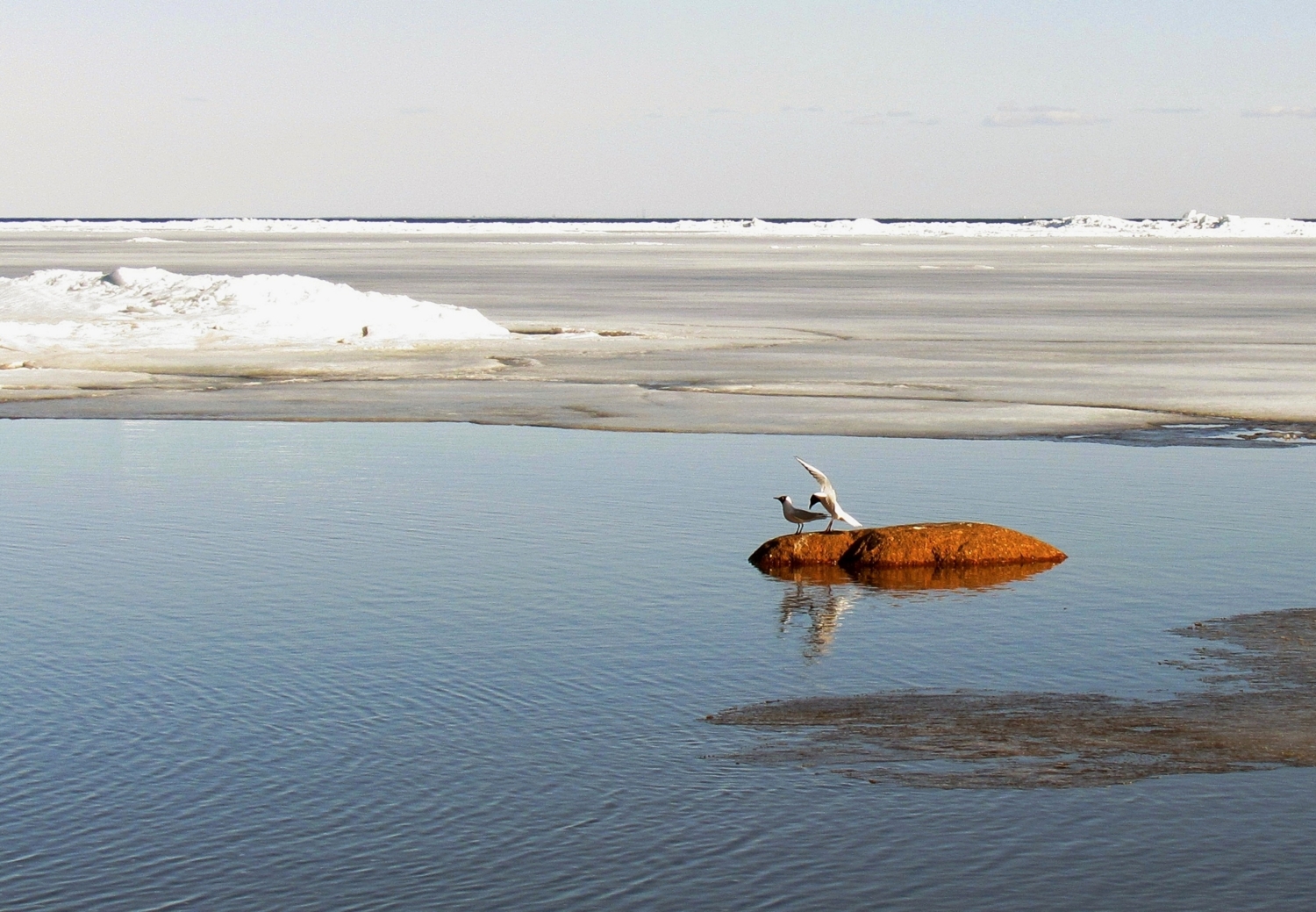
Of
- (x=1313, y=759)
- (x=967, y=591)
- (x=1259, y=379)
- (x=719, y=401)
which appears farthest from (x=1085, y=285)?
(x=1313, y=759)

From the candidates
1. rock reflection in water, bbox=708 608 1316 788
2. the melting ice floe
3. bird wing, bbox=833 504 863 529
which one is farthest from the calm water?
the melting ice floe

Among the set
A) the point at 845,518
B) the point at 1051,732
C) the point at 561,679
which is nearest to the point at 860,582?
the point at 845,518

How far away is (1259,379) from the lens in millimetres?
24969

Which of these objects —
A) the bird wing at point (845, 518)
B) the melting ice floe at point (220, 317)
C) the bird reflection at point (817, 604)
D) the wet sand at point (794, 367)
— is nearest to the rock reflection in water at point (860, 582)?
the bird reflection at point (817, 604)

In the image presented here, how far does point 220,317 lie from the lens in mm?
33438

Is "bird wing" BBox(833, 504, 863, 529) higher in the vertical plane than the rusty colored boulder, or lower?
higher

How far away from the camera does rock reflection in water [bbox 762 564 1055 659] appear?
10984mm

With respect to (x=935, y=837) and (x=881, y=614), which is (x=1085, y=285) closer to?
(x=881, y=614)

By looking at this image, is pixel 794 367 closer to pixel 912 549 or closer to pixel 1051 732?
pixel 912 549

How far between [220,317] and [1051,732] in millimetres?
27395

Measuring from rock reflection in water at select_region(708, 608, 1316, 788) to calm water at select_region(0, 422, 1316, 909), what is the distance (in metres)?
0.19

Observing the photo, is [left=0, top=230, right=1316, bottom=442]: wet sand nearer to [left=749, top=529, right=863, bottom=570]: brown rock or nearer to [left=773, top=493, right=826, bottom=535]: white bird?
[left=773, top=493, right=826, bottom=535]: white bird

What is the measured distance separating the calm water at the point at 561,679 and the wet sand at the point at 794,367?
438 centimetres

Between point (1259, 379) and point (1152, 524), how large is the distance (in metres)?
12.3
